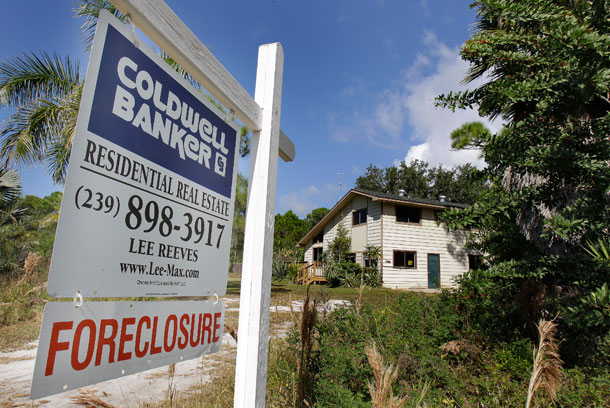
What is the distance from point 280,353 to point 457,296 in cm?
349

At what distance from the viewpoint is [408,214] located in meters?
21.9

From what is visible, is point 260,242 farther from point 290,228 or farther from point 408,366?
point 290,228

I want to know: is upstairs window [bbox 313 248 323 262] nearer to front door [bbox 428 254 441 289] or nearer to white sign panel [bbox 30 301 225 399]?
front door [bbox 428 254 441 289]

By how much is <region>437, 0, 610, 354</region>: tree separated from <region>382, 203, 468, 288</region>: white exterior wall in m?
15.1

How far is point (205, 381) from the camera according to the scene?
12.9 ft

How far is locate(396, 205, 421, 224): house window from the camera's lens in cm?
2150

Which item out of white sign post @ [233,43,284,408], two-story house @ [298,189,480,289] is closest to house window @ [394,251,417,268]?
two-story house @ [298,189,480,289]

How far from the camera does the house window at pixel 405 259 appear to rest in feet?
68.6

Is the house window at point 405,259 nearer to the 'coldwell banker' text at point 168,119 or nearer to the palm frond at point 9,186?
the palm frond at point 9,186

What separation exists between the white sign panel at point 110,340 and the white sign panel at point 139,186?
6 cm

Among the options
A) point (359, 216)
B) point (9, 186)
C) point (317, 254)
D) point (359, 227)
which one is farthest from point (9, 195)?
point (317, 254)

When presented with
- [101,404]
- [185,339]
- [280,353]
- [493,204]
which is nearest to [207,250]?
[185,339]

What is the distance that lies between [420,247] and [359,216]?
4342 millimetres

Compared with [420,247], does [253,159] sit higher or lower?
lower
